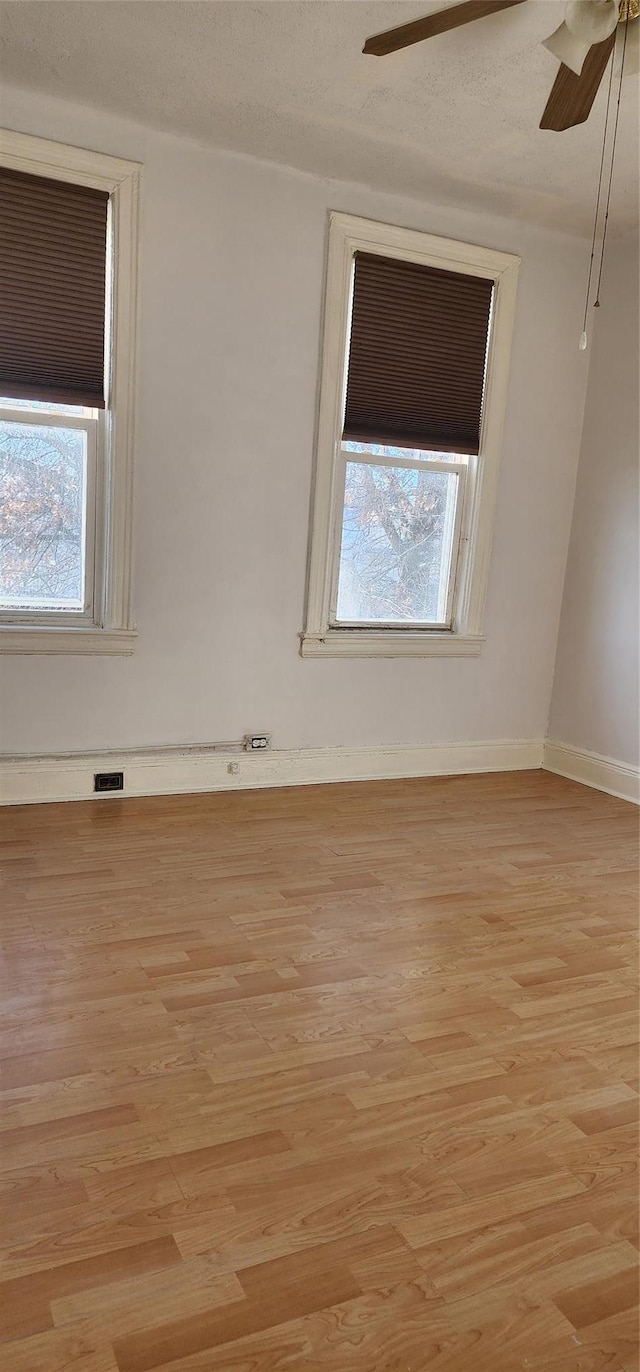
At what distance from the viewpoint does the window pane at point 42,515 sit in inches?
149

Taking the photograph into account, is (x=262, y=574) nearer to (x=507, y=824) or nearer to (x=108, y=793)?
(x=108, y=793)

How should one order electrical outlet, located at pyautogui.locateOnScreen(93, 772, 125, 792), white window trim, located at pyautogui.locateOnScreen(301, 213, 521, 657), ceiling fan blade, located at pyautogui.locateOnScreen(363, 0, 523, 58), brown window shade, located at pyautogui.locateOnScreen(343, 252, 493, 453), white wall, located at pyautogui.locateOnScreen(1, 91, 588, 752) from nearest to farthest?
ceiling fan blade, located at pyautogui.locateOnScreen(363, 0, 523, 58), white wall, located at pyautogui.locateOnScreen(1, 91, 588, 752), electrical outlet, located at pyautogui.locateOnScreen(93, 772, 125, 792), white window trim, located at pyautogui.locateOnScreen(301, 213, 521, 657), brown window shade, located at pyautogui.locateOnScreen(343, 252, 493, 453)

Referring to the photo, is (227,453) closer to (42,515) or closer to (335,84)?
(42,515)

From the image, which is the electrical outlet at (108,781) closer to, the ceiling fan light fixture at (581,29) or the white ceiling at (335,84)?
the white ceiling at (335,84)

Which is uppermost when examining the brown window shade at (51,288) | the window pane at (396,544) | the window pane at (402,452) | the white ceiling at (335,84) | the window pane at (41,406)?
the white ceiling at (335,84)

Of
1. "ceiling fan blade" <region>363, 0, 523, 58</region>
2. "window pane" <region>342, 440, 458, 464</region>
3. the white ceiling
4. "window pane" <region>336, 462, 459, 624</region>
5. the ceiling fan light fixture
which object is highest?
the white ceiling

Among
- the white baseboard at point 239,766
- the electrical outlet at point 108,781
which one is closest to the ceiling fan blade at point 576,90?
the white baseboard at point 239,766

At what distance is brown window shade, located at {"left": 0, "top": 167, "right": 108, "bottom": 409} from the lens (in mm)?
3547

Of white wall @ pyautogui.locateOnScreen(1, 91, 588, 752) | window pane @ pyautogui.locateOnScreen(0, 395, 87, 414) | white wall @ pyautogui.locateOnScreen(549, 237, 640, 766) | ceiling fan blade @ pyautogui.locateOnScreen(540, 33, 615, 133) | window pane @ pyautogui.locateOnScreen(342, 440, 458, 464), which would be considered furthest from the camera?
white wall @ pyautogui.locateOnScreen(549, 237, 640, 766)

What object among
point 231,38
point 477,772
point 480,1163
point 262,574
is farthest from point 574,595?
point 480,1163

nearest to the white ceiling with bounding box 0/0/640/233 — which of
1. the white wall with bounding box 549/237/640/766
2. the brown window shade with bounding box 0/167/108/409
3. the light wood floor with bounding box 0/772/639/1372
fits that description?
the brown window shade with bounding box 0/167/108/409

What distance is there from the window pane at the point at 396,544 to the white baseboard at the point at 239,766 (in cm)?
72

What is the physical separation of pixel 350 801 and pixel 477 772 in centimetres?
104

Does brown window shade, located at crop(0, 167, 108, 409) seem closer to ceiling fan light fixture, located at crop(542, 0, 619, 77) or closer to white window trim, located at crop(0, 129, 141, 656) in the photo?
white window trim, located at crop(0, 129, 141, 656)
